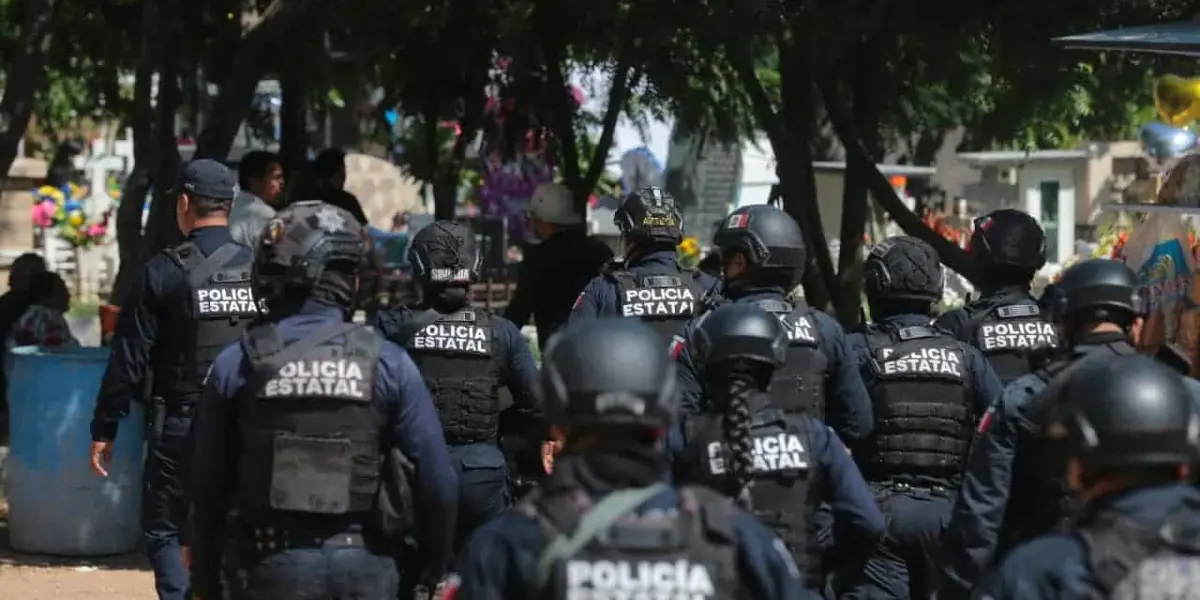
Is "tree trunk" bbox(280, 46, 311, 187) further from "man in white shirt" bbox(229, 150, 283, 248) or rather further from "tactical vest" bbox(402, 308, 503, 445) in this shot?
"tactical vest" bbox(402, 308, 503, 445)

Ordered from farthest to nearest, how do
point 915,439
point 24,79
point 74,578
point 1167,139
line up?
point 24,79 → point 1167,139 → point 74,578 → point 915,439

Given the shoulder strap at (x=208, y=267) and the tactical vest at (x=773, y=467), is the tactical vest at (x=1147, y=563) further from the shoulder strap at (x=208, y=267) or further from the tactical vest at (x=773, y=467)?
the shoulder strap at (x=208, y=267)

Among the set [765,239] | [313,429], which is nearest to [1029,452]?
[765,239]

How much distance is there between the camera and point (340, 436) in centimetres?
509

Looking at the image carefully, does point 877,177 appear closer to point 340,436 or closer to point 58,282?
point 58,282

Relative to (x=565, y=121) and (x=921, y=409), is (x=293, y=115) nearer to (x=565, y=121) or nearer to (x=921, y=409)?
(x=565, y=121)

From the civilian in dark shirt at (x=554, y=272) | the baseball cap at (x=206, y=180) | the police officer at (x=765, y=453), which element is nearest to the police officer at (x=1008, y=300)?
the police officer at (x=765, y=453)

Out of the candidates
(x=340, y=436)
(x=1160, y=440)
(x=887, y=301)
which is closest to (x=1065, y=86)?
(x=887, y=301)

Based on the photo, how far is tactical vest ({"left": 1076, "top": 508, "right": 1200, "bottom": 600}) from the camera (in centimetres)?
340

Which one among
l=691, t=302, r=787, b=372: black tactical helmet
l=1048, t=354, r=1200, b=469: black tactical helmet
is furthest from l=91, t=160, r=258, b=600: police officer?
l=1048, t=354, r=1200, b=469: black tactical helmet

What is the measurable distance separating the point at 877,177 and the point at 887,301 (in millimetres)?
5682

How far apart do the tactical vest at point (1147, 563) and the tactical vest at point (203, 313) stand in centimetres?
445

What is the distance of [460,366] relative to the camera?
24.2ft

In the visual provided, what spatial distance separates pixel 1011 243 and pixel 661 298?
148cm
